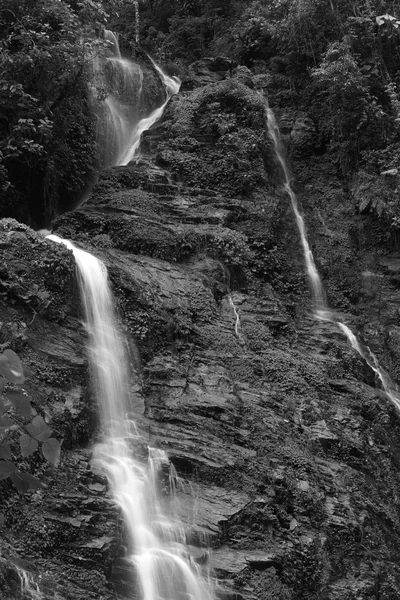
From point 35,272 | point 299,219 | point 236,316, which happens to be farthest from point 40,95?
point 299,219

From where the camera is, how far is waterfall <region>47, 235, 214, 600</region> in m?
7.43

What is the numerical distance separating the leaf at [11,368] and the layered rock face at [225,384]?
4.48 meters

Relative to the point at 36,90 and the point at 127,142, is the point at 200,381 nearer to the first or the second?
the point at 36,90

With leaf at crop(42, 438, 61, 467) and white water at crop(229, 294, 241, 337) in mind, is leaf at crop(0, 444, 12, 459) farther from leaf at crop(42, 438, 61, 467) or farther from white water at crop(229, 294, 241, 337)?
white water at crop(229, 294, 241, 337)

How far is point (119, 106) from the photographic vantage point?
19188mm

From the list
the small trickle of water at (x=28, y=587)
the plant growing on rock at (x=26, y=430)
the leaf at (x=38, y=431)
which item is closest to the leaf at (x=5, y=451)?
the plant growing on rock at (x=26, y=430)

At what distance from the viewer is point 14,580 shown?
617 centimetres

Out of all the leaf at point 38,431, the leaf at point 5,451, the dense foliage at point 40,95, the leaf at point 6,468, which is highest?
the dense foliage at point 40,95

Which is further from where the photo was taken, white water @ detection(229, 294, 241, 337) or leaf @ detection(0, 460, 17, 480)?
white water @ detection(229, 294, 241, 337)

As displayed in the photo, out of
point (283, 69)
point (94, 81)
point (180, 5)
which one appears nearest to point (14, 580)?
point (94, 81)

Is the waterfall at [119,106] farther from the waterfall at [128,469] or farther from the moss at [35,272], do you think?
the waterfall at [128,469]

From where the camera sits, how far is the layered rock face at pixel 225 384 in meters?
7.83

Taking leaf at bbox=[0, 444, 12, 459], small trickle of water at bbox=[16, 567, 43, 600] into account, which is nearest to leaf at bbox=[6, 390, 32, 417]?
leaf at bbox=[0, 444, 12, 459]

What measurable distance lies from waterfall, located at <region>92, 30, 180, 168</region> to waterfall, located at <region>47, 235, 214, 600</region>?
723 cm
